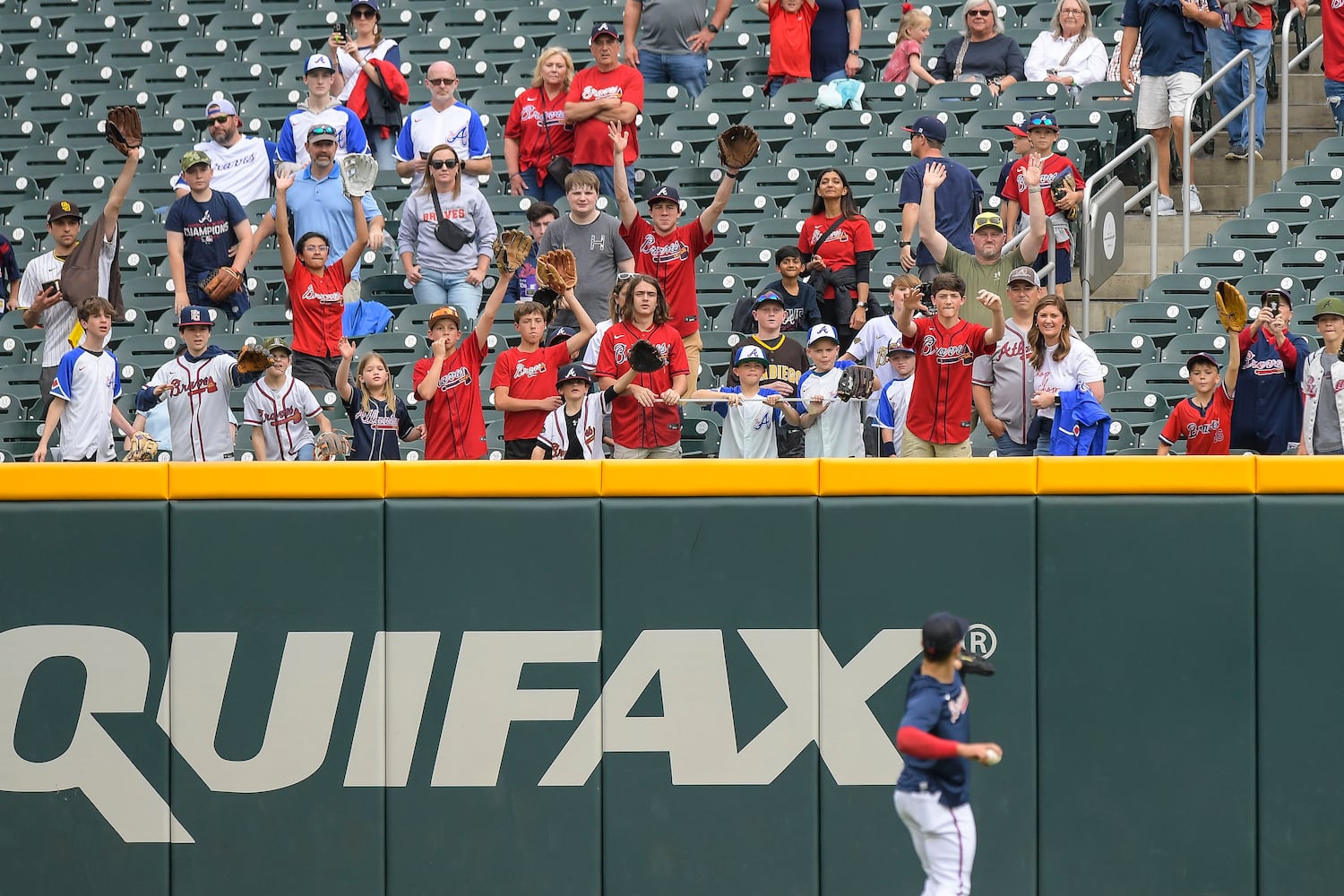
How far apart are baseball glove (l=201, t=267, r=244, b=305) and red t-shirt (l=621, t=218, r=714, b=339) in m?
3.11

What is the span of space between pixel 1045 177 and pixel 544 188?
3.95m

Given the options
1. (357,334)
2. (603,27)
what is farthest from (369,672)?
(603,27)

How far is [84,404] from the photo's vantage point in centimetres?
1010

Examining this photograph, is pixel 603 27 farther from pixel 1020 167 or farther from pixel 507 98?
pixel 1020 167

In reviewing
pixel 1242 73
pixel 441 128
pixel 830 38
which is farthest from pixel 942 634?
pixel 830 38

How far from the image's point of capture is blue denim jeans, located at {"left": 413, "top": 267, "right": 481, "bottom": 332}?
11852 mm

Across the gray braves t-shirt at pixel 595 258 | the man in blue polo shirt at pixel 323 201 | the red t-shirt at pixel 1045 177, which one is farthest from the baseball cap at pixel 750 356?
the man in blue polo shirt at pixel 323 201

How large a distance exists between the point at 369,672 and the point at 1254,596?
3940 millimetres

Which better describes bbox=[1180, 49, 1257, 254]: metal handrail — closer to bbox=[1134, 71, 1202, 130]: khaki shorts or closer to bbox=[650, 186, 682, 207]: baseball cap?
bbox=[1134, 71, 1202, 130]: khaki shorts

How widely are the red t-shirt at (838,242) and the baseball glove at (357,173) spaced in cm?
302

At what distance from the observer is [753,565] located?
7.45 meters

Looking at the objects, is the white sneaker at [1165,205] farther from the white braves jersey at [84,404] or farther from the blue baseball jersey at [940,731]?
the white braves jersey at [84,404]

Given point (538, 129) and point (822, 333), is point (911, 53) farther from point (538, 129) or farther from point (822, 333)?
point (822, 333)

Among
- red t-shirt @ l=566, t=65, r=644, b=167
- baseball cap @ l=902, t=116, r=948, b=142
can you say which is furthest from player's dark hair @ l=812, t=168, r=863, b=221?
red t-shirt @ l=566, t=65, r=644, b=167
